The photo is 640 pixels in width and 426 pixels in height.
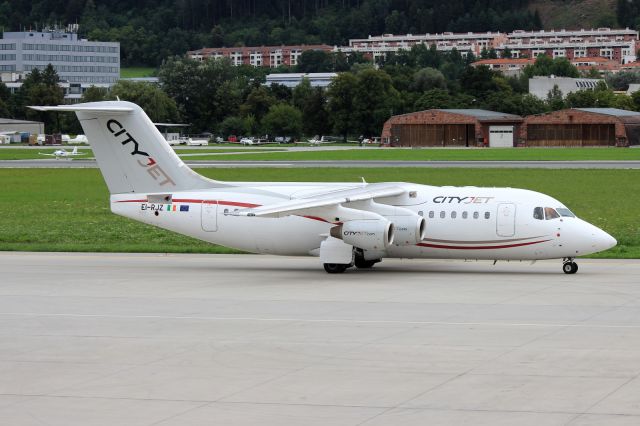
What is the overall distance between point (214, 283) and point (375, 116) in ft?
520

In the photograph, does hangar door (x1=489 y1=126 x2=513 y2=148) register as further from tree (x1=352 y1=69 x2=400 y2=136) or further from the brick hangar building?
tree (x1=352 y1=69 x2=400 y2=136)

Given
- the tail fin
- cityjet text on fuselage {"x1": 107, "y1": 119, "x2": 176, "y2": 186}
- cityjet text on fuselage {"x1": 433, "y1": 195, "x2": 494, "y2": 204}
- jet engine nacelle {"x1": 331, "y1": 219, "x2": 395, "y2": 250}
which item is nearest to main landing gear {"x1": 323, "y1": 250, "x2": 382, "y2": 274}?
jet engine nacelle {"x1": 331, "y1": 219, "x2": 395, "y2": 250}

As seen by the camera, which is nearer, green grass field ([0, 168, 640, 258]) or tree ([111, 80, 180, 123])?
green grass field ([0, 168, 640, 258])

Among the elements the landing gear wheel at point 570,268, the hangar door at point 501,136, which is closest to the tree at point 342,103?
the hangar door at point 501,136

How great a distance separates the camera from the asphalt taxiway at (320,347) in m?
18.0

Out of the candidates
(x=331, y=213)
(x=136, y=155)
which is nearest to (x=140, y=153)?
(x=136, y=155)

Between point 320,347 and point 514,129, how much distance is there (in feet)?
464

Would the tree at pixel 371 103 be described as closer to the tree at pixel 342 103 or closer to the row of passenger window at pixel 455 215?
the tree at pixel 342 103

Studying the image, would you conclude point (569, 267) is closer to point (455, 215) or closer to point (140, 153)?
point (455, 215)

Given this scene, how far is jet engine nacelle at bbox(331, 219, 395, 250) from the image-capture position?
1344 inches

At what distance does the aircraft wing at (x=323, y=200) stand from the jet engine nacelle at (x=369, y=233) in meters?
0.73

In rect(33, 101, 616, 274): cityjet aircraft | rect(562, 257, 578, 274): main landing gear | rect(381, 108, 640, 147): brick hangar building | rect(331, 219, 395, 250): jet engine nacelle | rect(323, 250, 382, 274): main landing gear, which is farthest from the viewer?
rect(381, 108, 640, 147): brick hangar building

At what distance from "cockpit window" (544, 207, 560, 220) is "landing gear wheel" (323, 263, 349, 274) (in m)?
5.94

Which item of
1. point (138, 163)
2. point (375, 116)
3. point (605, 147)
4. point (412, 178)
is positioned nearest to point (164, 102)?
point (375, 116)
